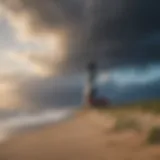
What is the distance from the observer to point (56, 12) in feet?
3.69

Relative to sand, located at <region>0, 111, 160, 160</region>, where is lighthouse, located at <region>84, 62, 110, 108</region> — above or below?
above

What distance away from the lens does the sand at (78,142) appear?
1.05 m

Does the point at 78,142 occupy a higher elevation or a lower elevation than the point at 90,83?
lower

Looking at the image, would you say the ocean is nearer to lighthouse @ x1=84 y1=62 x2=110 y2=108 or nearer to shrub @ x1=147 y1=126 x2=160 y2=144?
lighthouse @ x1=84 y1=62 x2=110 y2=108

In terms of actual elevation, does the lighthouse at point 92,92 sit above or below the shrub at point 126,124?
above

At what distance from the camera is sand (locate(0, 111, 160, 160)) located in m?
1.05

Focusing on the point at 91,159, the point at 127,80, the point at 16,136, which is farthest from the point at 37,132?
the point at 127,80

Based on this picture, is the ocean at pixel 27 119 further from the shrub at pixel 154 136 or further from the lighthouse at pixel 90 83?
the shrub at pixel 154 136

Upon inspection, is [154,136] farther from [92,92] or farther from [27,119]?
[27,119]

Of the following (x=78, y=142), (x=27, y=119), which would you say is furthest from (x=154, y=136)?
(x=27, y=119)

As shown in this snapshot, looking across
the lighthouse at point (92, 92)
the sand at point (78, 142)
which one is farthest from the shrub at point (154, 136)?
the lighthouse at point (92, 92)

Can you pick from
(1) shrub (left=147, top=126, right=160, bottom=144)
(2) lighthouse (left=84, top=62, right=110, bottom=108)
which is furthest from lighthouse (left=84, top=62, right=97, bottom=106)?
(1) shrub (left=147, top=126, right=160, bottom=144)

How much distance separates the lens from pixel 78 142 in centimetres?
108

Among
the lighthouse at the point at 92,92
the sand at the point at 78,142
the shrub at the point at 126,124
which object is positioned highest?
the lighthouse at the point at 92,92
